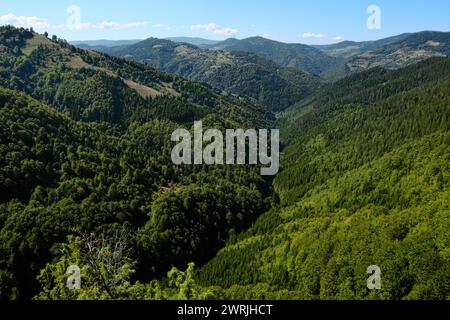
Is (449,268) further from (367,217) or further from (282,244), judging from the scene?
(282,244)

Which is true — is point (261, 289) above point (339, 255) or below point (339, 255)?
below

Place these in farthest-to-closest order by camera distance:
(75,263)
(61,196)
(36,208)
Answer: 1. (61,196)
2. (36,208)
3. (75,263)

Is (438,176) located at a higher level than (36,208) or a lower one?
higher

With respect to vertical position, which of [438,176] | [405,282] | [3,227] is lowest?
[405,282]

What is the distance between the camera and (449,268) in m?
128

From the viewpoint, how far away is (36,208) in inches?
6767

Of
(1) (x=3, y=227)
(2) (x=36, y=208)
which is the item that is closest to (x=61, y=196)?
(2) (x=36, y=208)

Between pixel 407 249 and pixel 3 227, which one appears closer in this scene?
pixel 407 249

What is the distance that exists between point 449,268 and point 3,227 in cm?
15688

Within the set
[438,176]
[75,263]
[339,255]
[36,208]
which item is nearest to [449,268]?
[339,255]

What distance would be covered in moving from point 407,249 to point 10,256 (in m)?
136
